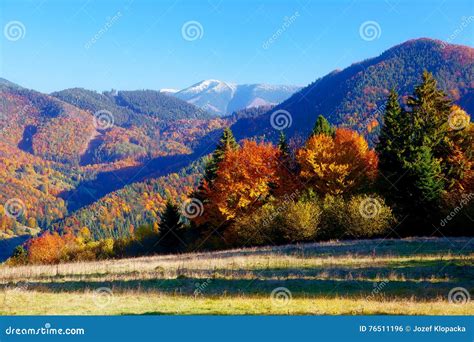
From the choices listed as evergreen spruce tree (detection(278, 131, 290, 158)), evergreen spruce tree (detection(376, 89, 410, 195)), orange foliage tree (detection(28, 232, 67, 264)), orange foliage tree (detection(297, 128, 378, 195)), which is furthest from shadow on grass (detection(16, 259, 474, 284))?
orange foliage tree (detection(28, 232, 67, 264))

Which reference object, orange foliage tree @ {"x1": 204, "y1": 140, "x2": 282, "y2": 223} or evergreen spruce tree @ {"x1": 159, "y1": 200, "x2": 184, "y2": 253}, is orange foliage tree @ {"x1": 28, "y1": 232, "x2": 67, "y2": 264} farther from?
orange foliage tree @ {"x1": 204, "y1": 140, "x2": 282, "y2": 223}

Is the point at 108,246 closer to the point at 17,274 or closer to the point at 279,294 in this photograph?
the point at 17,274

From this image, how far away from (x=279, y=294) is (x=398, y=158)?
36.4 m

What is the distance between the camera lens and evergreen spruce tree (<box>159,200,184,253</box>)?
2547 inches

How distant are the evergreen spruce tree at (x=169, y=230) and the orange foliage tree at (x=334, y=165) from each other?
19.7 m

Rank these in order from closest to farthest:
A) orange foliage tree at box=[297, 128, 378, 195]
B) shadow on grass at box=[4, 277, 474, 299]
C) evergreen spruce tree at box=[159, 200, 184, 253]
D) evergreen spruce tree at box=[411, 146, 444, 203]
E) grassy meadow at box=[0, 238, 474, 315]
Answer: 1. grassy meadow at box=[0, 238, 474, 315]
2. shadow on grass at box=[4, 277, 474, 299]
3. evergreen spruce tree at box=[411, 146, 444, 203]
4. orange foliage tree at box=[297, 128, 378, 195]
5. evergreen spruce tree at box=[159, 200, 184, 253]

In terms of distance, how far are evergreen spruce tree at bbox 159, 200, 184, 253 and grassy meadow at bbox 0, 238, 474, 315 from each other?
34288 mm

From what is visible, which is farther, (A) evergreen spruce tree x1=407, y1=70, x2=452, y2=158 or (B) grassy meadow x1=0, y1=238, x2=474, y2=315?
(A) evergreen spruce tree x1=407, y1=70, x2=452, y2=158

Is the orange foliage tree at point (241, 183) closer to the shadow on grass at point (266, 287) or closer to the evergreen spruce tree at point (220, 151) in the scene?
the evergreen spruce tree at point (220, 151)

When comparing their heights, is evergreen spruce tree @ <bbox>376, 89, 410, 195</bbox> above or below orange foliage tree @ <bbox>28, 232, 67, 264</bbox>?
above

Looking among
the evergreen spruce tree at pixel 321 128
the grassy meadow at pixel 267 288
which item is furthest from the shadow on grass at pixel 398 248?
the evergreen spruce tree at pixel 321 128

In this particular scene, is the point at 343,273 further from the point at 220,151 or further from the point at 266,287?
the point at 220,151

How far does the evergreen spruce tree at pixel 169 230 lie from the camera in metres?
64.7

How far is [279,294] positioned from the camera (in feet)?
61.7
